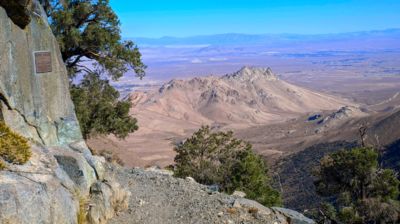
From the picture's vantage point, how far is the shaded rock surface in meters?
13.8

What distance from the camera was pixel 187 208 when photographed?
14.7 m

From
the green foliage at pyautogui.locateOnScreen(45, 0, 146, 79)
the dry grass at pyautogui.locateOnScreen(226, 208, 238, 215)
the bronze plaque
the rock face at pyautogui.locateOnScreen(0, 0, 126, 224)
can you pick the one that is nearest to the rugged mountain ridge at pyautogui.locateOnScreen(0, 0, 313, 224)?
the rock face at pyautogui.locateOnScreen(0, 0, 126, 224)

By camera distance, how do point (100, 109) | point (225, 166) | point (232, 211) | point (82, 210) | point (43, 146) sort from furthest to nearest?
point (225, 166) → point (100, 109) → point (232, 211) → point (43, 146) → point (82, 210)

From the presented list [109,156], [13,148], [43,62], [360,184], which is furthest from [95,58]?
[360,184]

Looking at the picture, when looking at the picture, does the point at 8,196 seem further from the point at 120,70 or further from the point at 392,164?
the point at 392,164

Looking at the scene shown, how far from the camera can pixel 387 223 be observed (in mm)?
27219

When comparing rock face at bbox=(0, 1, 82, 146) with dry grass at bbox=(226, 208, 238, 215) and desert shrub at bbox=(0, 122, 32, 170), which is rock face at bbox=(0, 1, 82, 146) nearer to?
desert shrub at bbox=(0, 122, 32, 170)

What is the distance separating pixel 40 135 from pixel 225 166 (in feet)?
59.4

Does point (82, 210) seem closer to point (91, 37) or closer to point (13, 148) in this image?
point (13, 148)

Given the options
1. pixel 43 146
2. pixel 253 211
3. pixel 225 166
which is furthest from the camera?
pixel 225 166

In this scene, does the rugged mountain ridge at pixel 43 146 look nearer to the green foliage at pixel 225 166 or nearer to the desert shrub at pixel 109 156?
the desert shrub at pixel 109 156

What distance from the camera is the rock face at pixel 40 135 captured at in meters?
9.23

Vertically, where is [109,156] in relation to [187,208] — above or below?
below

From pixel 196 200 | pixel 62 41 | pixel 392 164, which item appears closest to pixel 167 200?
pixel 196 200
